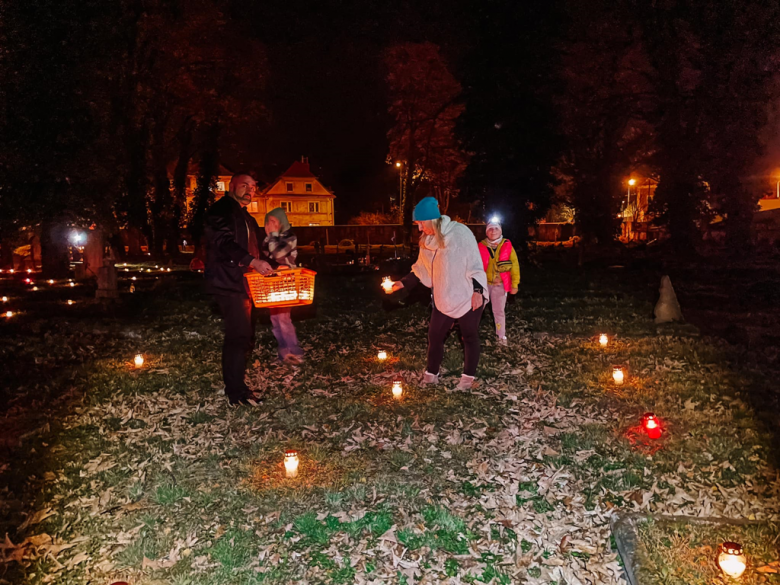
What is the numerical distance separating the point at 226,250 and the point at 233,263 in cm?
17

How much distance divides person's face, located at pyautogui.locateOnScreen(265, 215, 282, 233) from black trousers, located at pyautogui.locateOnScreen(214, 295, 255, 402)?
4.87ft

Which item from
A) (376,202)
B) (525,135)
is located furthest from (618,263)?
(376,202)

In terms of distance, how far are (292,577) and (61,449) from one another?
334 centimetres

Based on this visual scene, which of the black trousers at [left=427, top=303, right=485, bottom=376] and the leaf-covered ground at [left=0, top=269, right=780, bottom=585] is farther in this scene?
the black trousers at [left=427, top=303, right=485, bottom=376]

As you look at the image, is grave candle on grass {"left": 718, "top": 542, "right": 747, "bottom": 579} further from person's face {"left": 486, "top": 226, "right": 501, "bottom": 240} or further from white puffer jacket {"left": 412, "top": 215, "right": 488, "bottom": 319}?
person's face {"left": 486, "top": 226, "right": 501, "bottom": 240}

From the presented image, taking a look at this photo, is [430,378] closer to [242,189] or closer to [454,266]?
[454,266]

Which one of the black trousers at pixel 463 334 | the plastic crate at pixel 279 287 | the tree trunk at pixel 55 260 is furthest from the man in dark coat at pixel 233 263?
the tree trunk at pixel 55 260

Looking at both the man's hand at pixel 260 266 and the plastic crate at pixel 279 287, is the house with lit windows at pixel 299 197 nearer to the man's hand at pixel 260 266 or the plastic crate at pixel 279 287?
the plastic crate at pixel 279 287

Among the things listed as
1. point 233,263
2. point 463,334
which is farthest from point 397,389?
point 233,263

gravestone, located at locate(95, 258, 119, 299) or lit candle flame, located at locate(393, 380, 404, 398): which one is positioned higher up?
gravestone, located at locate(95, 258, 119, 299)

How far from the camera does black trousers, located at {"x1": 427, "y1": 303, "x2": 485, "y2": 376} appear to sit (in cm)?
698

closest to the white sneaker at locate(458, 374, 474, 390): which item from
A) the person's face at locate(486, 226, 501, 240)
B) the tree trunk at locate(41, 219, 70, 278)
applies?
the person's face at locate(486, 226, 501, 240)

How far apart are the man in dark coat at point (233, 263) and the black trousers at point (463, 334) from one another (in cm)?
212

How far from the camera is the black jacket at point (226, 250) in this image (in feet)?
20.6
